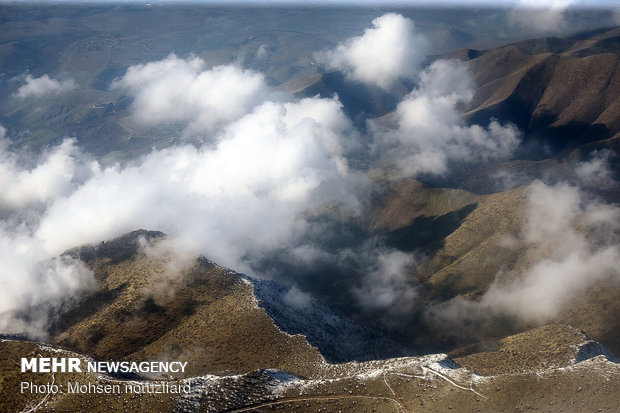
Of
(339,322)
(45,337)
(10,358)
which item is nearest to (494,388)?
(339,322)

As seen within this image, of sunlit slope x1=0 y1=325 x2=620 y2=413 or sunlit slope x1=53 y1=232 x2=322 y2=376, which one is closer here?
sunlit slope x1=0 y1=325 x2=620 y2=413

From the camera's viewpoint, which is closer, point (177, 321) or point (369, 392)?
point (369, 392)

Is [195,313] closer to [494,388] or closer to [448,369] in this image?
[448,369]

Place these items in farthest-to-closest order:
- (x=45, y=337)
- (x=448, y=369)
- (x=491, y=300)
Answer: (x=491, y=300) < (x=45, y=337) < (x=448, y=369)

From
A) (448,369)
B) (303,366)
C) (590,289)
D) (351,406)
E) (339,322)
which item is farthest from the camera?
(590,289)

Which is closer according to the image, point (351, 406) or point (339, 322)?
point (351, 406)

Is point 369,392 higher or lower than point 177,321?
higher

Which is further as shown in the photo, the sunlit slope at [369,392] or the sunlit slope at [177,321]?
the sunlit slope at [177,321]

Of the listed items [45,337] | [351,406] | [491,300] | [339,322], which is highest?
[351,406]
